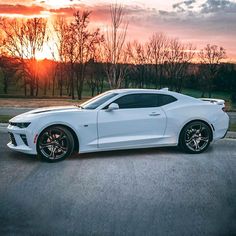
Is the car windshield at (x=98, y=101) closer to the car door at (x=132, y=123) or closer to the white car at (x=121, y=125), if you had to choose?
the white car at (x=121, y=125)

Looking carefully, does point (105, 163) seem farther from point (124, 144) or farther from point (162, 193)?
point (162, 193)

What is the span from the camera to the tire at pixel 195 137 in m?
8.68

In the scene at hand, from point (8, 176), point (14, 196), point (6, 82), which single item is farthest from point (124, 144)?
point (6, 82)

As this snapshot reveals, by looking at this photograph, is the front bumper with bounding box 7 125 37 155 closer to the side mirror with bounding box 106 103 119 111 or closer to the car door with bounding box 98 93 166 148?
the car door with bounding box 98 93 166 148

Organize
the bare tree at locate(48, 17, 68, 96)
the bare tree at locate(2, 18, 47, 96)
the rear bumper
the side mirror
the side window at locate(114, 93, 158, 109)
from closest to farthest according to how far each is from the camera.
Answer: the side mirror
the side window at locate(114, 93, 158, 109)
the rear bumper
the bare tree at locate(48, 17, 68, 96)
the bare tree at locate(2, 18, 47, 96)

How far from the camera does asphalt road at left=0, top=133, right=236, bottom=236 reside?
4.70m

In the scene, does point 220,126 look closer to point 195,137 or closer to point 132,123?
point 195,137

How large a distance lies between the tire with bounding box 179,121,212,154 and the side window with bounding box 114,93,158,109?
0.94 metres

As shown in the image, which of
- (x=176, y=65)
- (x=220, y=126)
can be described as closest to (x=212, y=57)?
(x=176, y=65)

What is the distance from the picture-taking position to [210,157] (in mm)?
8453

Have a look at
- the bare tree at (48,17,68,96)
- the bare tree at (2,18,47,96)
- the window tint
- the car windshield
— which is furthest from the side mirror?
the bare tree at (2,18,47,96)

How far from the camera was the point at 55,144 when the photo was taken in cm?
782

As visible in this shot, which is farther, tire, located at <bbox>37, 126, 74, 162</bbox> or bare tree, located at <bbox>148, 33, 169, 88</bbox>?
bare tree, located at <bbox>148, 33, 169, 88</bbox>

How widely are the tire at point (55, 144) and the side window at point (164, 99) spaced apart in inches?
86.5
